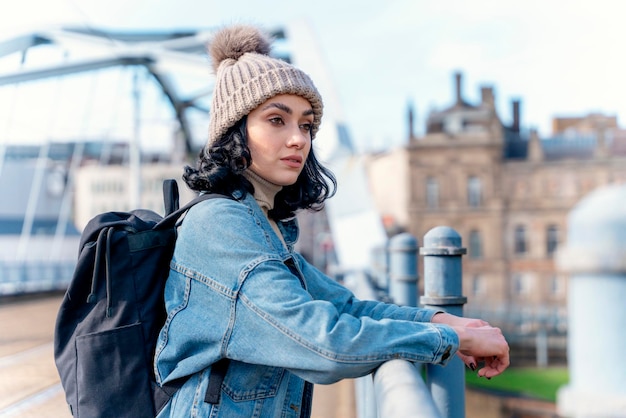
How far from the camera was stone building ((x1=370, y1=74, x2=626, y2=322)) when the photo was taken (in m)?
38.2

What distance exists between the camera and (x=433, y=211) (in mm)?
39125

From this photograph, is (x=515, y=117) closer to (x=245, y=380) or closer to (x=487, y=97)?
(x=487, y=97)

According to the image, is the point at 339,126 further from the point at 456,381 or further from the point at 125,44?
the point at 456,381

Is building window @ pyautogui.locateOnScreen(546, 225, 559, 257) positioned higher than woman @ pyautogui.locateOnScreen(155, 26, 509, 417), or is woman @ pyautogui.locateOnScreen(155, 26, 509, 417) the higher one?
woman @ pyautogui.locateOnScreen(155, 26, 509, 417)

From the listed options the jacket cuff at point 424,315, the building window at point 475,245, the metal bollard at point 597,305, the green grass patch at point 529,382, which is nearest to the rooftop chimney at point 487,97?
the building window at point 475,245

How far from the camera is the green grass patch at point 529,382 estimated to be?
93.1ft

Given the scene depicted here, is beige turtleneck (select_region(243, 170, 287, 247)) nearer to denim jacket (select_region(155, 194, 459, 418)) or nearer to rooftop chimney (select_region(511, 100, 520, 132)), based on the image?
denim jacket (select_region(155, 194, 459, 418))

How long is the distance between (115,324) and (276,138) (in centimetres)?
48

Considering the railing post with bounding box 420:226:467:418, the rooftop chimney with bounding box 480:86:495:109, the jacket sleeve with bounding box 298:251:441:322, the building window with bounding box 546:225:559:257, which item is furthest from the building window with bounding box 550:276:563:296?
the jacket sleeve with bounding box 298:251:441:322

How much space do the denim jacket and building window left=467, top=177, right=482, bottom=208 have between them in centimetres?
3922

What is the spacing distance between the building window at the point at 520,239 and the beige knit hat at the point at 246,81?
128 feet

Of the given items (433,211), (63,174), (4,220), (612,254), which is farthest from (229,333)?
(433,211)

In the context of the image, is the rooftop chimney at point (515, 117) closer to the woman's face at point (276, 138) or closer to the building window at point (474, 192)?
the building window at point (474, 192)

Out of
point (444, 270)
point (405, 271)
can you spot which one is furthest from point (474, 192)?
point (444, 270)
